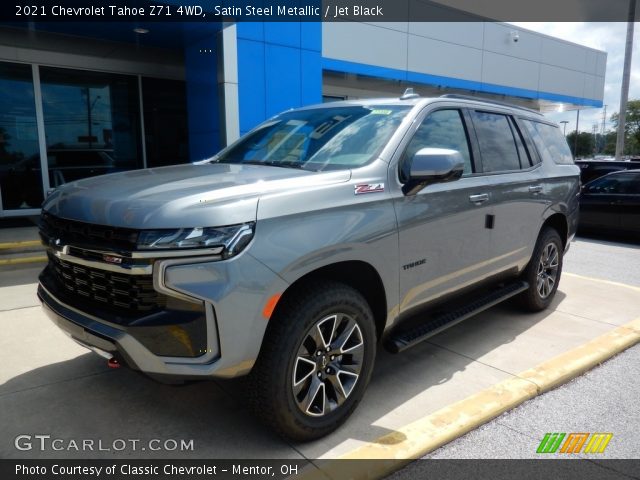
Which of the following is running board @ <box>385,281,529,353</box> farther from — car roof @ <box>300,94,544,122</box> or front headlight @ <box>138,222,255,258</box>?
car roof @ <box>300,94,544,122</box>

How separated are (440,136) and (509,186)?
951 millimetres

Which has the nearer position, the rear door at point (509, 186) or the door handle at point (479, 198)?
the door handle at point (479, 198)

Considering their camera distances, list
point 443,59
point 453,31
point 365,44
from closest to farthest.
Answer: point 365,44
point 443,59
point 453,31

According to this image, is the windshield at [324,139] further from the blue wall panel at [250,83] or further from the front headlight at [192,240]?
the blue wall panel at [250,83]

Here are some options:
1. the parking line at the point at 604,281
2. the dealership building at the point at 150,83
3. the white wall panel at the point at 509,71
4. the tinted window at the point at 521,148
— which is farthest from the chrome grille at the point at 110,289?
the white wall panel at the point at 509,71

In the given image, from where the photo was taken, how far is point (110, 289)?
8.33ft

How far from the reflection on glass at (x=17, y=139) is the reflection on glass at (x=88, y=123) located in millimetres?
275

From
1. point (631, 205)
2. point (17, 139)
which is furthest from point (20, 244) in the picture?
point (631, 205)

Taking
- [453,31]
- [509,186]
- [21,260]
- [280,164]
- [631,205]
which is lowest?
[21,260]

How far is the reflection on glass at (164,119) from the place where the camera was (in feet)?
38.9

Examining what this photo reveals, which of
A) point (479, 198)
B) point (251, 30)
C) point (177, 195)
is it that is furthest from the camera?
point (251, 30)

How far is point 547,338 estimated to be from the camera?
14.8 ft

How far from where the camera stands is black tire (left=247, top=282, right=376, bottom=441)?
2557 millimetres
